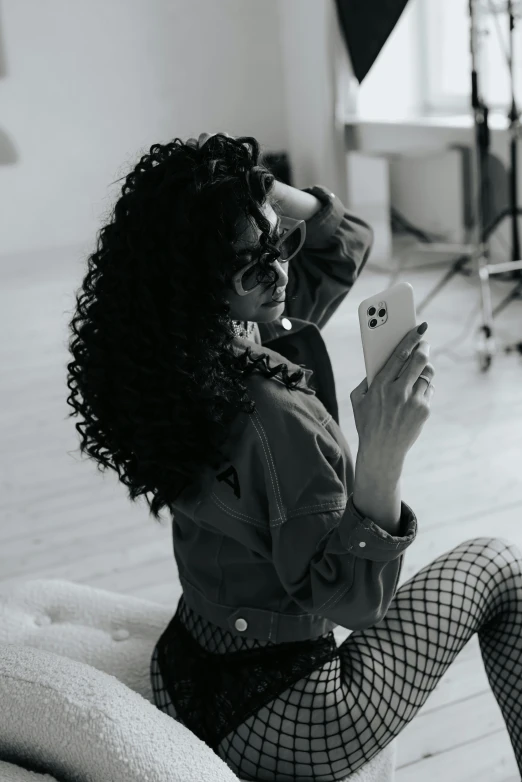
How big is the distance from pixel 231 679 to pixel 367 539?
29cm

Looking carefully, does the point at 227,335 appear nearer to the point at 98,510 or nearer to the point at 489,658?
the point at 489,658

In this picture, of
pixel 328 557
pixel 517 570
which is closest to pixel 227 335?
pixel 328 557

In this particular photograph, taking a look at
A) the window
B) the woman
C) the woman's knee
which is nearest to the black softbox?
the window

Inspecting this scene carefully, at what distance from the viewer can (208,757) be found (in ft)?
3.03

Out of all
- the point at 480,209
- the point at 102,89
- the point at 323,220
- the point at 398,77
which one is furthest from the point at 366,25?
the point at 323,220

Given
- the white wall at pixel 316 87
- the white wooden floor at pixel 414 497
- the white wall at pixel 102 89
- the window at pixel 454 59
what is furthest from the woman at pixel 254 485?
the white wall at pixel 102 89

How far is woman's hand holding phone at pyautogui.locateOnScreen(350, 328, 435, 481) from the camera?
0.91 metres

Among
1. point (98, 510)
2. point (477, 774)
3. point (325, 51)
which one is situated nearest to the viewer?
point (477, 774)

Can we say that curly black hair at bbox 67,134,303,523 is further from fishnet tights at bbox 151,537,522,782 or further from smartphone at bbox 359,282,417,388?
fishnet tights at bbox 151,537,522,782

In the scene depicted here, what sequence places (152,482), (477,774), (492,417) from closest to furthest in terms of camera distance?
(152,482) < (477,774) < (492,417)

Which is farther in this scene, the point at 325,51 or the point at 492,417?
the point at 325,51

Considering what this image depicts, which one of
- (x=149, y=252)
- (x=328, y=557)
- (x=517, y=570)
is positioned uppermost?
(x=149, y=252)

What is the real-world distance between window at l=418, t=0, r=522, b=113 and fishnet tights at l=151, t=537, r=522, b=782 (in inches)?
176

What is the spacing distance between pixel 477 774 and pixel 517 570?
504 mm
